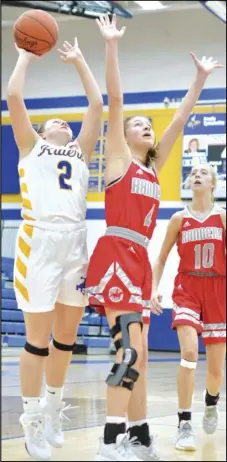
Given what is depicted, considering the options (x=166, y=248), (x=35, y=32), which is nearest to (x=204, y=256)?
(x=166, y=248)

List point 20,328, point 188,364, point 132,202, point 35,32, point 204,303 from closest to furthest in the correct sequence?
1. point 132,202
2. point 35,32
3. point 188,364
4. point 204,303
5. point 20,328

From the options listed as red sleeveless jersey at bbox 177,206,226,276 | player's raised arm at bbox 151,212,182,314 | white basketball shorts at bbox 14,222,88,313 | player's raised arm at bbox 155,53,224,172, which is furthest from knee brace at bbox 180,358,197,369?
player's raised arm at bbox 155,53,224,172

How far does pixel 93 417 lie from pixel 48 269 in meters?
1.77

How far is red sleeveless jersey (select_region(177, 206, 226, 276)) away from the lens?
522 centimetres

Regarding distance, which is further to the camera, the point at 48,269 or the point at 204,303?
the point at 204,303

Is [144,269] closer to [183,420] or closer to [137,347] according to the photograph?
[137,347]

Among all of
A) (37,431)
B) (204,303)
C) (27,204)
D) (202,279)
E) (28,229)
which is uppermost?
(27,204)

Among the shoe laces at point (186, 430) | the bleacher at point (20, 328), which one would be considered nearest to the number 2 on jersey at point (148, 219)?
the shoe laces at point (186, 430)

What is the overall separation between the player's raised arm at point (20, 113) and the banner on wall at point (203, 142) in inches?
398

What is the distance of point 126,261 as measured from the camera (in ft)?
12.1

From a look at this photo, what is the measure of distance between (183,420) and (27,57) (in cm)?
239

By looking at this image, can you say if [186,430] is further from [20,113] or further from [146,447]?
[20,113]

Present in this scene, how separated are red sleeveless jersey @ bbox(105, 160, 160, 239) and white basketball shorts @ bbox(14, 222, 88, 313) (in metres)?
0.23

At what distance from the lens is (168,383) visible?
314 inches
